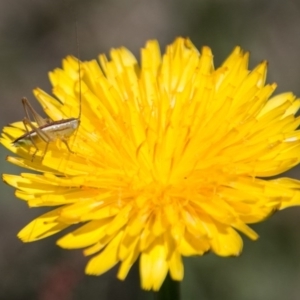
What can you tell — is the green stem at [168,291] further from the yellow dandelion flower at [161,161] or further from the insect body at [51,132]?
the insect body at [51,132]

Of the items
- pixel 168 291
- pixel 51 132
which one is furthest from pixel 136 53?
pixel 168 291

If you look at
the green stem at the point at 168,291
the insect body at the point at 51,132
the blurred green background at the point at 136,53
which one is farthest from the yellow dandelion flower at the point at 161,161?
the blurred green background at the point at 136,53

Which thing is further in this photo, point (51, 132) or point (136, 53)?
point (136, 53)

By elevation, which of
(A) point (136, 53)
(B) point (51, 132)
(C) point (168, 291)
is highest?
(A) point (136, 53)

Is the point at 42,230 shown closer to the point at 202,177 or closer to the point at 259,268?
the point at 202,177

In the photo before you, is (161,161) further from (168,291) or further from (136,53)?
(136,53)

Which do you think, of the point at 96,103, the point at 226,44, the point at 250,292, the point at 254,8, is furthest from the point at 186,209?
the point at 254,8

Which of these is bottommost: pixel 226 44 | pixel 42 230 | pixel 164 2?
pixel 42 230
